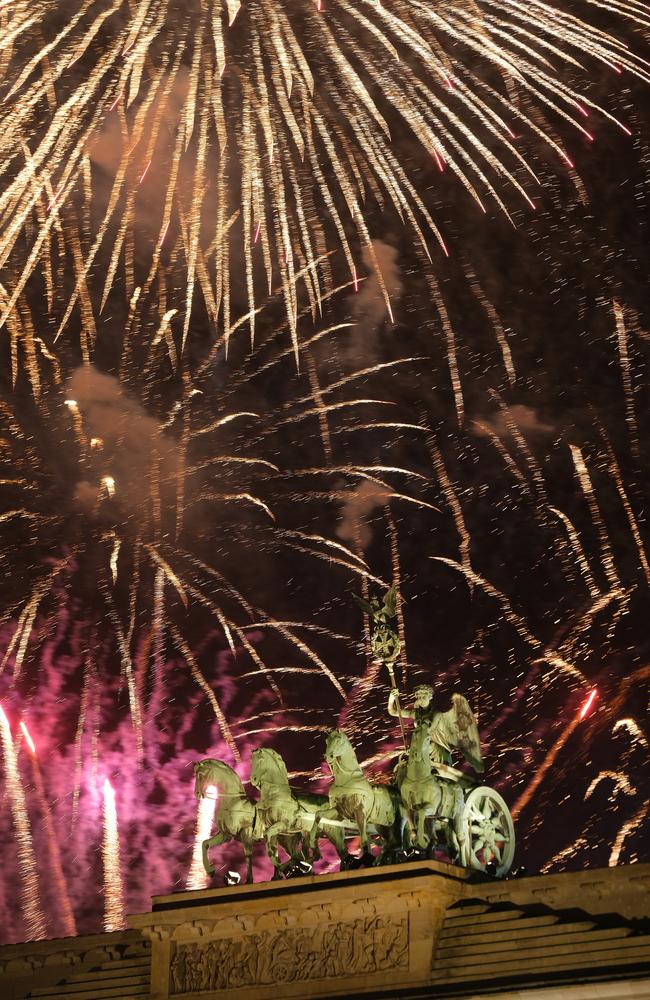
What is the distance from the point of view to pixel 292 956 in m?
15.6

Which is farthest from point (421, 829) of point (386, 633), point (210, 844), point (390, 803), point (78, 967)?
point (78, 967)

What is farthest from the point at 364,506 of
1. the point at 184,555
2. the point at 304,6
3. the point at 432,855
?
the point at 304,6

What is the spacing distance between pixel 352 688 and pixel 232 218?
21.4 feet

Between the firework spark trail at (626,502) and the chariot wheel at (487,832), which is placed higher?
the firework spark trail at (626,502)

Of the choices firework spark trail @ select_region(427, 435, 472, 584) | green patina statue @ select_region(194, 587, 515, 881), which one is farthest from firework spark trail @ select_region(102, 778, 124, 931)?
firework spark trail @ select_region(427, 435, 472, 584)

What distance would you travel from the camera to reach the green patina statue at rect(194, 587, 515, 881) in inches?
607

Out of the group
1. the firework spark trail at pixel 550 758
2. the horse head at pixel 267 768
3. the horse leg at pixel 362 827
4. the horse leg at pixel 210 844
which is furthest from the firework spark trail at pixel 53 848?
the horse leg at pixel 362 827

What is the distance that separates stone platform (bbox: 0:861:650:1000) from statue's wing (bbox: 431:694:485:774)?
1.12m

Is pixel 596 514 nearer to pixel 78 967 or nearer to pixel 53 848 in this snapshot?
Result: pixel 78 967

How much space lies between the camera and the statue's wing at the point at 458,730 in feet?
51.3

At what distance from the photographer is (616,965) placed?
44.7ft

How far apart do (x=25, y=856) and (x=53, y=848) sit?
1.15 feet

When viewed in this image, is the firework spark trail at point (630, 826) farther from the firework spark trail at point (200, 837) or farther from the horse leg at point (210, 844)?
the horse leg at point (210, 844)

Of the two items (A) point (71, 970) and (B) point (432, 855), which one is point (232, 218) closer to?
(B) point (432, 855)
